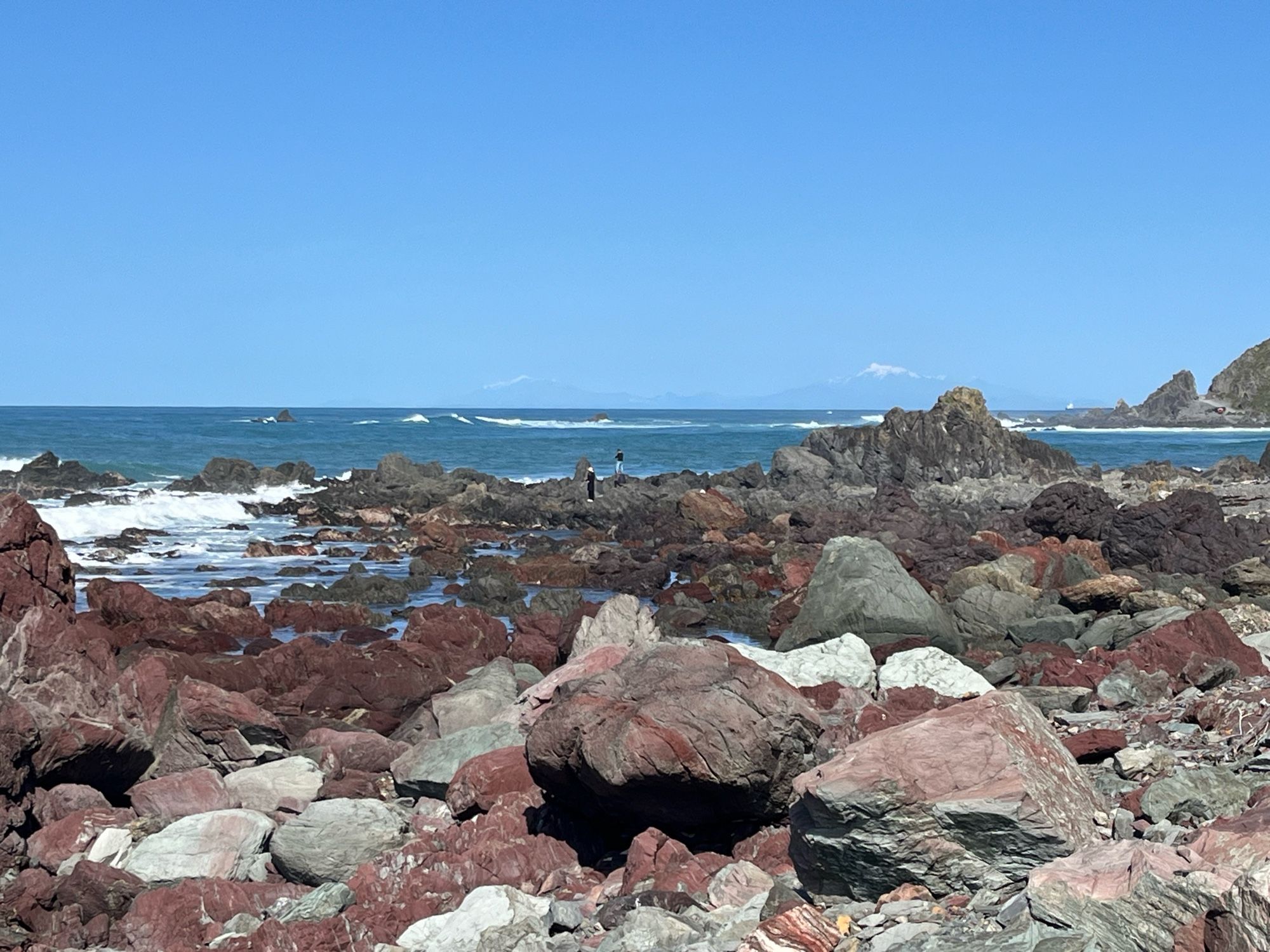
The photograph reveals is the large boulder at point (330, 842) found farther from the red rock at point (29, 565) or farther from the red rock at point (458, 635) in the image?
the red rock at point (458, 635)

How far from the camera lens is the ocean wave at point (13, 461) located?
183ft

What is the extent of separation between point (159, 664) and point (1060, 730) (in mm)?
8140

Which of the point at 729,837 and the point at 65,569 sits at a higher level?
the point at 65,569

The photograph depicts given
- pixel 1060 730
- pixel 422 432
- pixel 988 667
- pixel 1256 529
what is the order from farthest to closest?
pixel 422 432, pixel 1256 529, pixel 988 667, pixel 1060 730

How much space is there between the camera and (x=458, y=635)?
17.0 meters

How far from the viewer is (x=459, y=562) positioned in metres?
27.1

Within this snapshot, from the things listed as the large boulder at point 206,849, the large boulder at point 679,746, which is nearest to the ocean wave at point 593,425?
the large boulder at point 206,849

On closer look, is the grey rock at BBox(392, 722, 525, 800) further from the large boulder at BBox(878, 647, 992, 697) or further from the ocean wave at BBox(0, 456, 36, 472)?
the ocean wave at BBox(0, 456, 36, 472)

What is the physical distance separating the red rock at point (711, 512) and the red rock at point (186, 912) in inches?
993

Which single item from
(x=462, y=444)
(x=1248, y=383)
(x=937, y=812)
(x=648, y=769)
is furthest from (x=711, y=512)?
(x=1248, y=383)

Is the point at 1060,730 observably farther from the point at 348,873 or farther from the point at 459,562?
the point at 459,562

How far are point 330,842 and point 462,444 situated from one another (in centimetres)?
8910

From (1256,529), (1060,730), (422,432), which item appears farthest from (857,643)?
(422,432)

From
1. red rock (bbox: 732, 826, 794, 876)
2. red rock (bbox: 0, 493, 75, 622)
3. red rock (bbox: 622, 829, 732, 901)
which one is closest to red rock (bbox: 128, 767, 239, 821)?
red rock (bbox: 0, 493, 75, 622)
